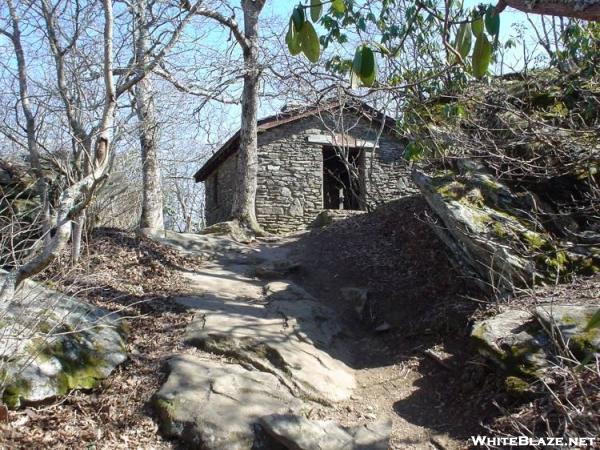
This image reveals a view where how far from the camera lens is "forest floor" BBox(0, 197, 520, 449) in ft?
→ 13.3

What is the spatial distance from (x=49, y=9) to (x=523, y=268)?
657cm

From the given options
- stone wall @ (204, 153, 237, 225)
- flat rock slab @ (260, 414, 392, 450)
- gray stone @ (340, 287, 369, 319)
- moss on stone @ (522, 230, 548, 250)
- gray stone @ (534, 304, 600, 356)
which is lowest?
flat rock slab @ (260, 414, 392, 450)

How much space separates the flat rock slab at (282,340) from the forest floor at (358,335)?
188 millimetres

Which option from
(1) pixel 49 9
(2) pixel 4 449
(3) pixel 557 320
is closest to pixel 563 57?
(3) pixel 557 320

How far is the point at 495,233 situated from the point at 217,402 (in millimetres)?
3482

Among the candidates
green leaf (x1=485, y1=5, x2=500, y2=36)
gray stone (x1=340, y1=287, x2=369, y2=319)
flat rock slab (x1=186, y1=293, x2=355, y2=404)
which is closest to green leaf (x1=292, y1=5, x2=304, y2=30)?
green leaf (x1=485, y1=5, x2=500, y2=36)

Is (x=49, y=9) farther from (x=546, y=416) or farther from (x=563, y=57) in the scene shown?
(x=546, y=416)

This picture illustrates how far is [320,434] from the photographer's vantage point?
13.1 ft

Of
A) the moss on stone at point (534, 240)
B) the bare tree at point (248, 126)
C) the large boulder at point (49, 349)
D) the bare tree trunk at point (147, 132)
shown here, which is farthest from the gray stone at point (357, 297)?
the bare tree at point (248, 126)

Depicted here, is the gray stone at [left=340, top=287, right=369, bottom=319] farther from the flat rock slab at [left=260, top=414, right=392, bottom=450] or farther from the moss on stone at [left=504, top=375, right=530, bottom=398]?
the moss on stone at [left=504, top=375, right=530, bottom=398]

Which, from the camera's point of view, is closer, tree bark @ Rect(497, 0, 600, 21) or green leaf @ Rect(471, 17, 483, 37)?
tree bark @ Rect(497, 0, 600, 21)

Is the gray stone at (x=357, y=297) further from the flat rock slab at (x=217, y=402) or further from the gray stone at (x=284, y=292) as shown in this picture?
the flat rock slab at (x=217, y=402)

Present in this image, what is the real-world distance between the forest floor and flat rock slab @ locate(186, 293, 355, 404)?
7.4 inches

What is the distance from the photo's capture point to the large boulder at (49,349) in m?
3.80
